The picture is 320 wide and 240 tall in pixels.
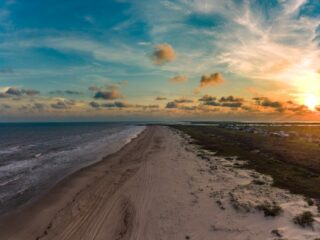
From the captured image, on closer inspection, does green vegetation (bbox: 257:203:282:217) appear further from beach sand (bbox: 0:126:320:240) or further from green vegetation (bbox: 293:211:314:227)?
green vegetation (bbox: 293:211:314:227)

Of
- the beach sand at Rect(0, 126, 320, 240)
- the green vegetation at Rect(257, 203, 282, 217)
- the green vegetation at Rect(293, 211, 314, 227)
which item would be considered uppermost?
the green vegetation at Rect(293, 211, 314, 227)

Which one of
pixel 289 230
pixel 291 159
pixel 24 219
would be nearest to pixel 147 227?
pixel 289 230

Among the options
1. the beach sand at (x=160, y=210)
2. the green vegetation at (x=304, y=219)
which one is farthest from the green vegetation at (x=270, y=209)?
the green vegetation at (x=304, y=219)

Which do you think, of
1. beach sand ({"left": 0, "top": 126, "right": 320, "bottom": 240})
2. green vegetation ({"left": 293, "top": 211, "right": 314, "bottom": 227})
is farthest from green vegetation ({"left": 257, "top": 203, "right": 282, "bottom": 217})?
green vegetation ({"left": 293, "top": 211, "right": 314, "bottom": 227})

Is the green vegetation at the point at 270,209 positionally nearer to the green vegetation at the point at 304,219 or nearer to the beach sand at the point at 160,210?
the beach sand at the point at 160,210

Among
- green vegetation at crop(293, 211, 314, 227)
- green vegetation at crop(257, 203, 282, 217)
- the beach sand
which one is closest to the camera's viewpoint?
green vegetation at crop(293, 211, 314, 227)

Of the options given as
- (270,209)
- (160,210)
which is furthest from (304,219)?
(160,210)

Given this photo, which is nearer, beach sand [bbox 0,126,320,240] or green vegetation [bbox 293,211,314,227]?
green vegetation [bbox 293,211,314,227]

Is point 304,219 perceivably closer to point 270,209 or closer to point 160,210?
point 270,209
